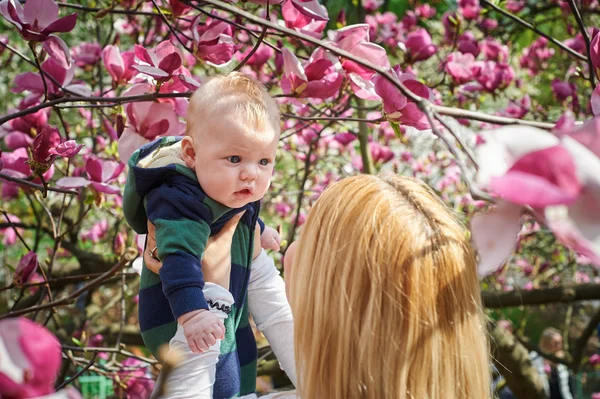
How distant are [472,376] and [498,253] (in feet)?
1.70

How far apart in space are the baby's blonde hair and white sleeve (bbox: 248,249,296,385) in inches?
14.2

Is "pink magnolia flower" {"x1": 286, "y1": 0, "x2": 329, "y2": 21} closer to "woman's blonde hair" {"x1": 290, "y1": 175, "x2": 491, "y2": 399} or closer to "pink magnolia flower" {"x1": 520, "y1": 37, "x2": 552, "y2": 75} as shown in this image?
"woman's blonde hair" {"x1": 290, "y1": 175, "x2": 491, "y2": 399}

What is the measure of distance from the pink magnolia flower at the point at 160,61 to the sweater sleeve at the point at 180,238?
26 centimetres

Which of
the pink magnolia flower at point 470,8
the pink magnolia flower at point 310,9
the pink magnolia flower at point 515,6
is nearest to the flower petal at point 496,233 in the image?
the pink magnolia flower at point 310,9

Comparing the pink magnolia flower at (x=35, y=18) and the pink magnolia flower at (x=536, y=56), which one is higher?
the pink magnolia flower at (x=536, y=56)

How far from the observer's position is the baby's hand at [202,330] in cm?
131

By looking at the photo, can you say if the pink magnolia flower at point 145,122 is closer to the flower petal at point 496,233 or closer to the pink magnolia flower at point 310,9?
the pink magnolia flower at point 310,9

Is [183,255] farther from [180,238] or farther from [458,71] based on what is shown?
[458,71]

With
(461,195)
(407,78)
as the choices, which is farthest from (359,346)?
(461,195)

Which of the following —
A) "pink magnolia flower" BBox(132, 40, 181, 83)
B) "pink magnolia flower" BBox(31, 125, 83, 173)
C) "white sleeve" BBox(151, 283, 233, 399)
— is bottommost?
"white sleeve" BBox(151, 283, 233, 399)

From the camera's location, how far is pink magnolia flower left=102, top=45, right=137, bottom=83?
1905 millimetres

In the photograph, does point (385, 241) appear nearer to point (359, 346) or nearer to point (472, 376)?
point (359, 346)

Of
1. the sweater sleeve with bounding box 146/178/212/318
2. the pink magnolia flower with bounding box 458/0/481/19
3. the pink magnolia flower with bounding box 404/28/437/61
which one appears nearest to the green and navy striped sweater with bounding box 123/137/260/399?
the sweater sleeve with bounding box 146/178/212/318

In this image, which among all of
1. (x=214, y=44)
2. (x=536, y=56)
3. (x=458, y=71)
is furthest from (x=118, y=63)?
(x=536, y=56)
